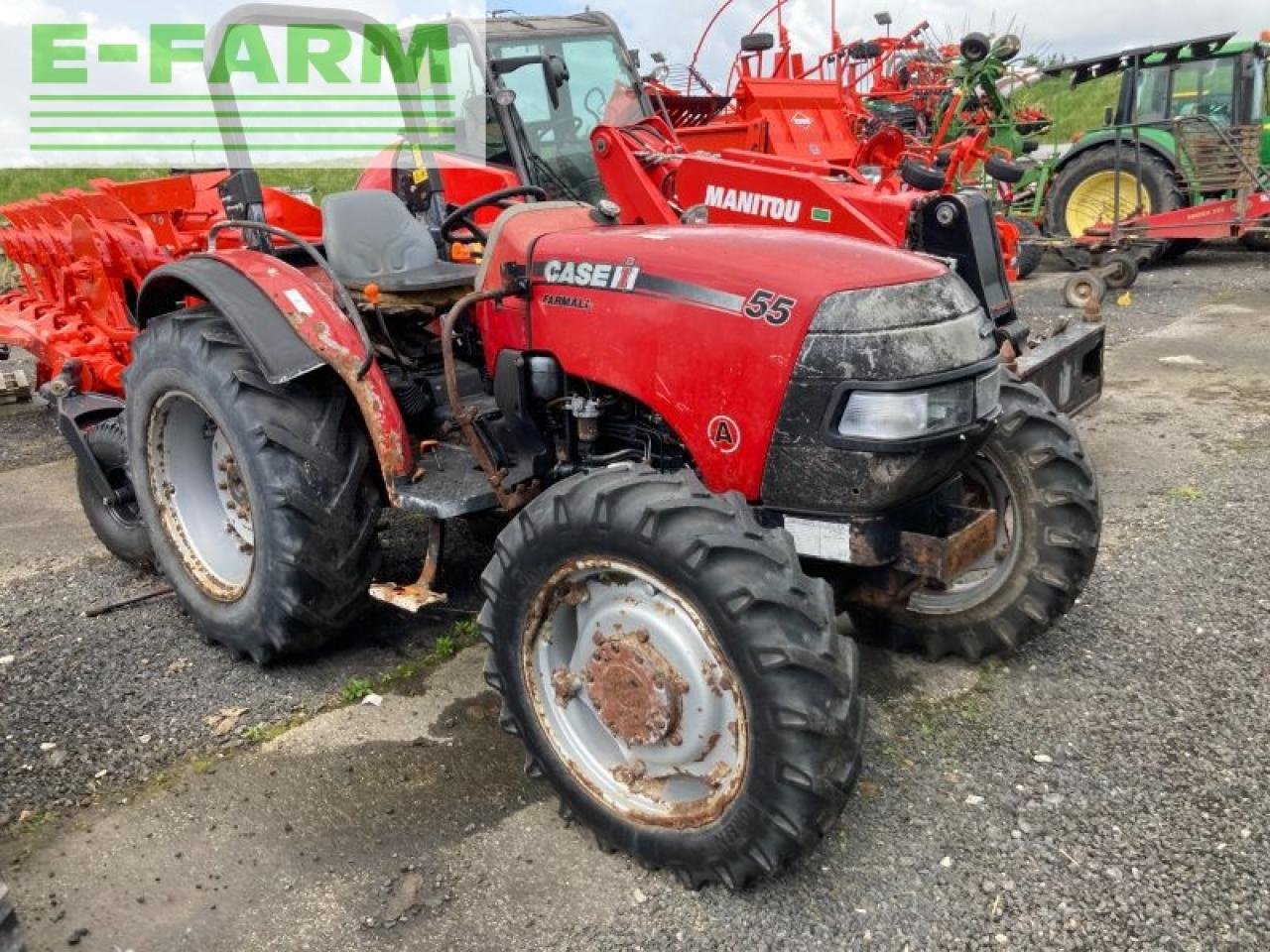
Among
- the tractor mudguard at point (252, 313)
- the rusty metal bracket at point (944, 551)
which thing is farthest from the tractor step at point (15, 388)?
the rusty metal bracket at point (944, 551)

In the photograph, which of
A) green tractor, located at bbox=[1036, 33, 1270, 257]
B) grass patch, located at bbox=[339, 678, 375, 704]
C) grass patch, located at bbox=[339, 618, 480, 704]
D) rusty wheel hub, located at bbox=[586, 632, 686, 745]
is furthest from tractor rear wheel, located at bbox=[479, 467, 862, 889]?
green tractor, located at bbox=[1036, 33, 1270, 257]

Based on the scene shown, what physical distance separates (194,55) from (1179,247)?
11.1m

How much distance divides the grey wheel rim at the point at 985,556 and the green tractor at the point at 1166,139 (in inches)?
318

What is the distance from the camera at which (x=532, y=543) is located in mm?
2342

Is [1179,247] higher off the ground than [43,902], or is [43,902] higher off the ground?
[1179,247]

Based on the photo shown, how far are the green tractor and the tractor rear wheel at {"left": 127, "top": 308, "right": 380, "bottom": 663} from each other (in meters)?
9.13

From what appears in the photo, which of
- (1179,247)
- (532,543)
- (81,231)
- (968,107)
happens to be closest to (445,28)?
(81,231)

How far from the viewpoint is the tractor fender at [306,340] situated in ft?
9.78

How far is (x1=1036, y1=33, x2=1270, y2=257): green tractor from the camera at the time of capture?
10320 mm

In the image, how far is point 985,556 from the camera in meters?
3.09

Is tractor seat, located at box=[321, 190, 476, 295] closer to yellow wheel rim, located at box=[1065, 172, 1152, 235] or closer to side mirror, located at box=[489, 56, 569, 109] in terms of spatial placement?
side mirror, located at box=[489, 56, 569, 109]

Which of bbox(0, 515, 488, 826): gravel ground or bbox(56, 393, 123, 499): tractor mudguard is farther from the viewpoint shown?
bbox(56, 393, 123, 499): tractor mudguard

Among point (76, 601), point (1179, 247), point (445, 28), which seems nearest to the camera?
point (76, 601)

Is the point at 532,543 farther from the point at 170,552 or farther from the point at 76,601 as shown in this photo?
the point at 76,601
